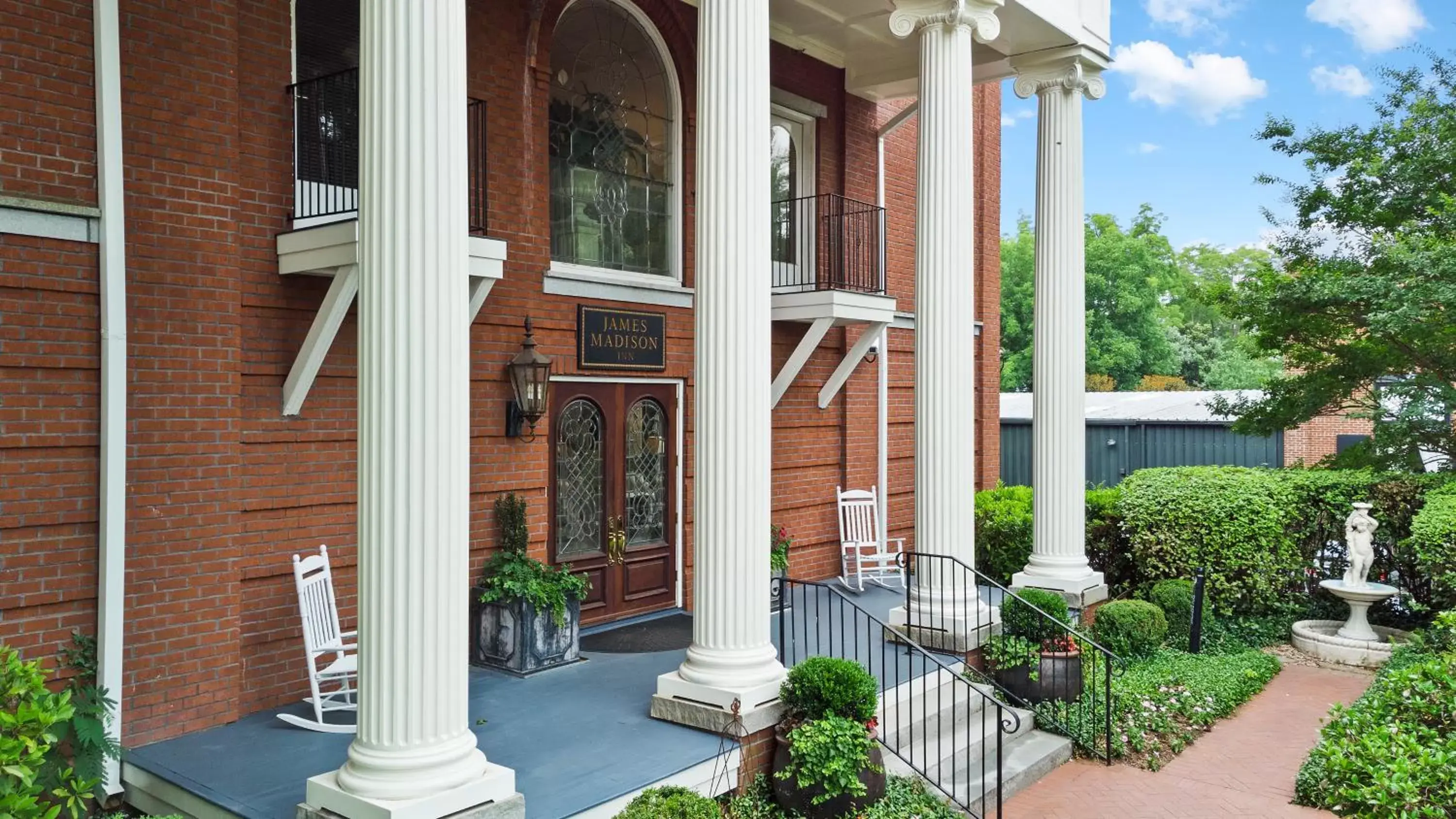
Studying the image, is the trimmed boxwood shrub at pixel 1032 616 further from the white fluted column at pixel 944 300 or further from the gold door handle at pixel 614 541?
the gold door handle at pixel 614 541

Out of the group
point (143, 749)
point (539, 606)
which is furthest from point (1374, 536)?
point (143, 749)

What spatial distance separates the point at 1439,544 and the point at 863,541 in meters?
5.99

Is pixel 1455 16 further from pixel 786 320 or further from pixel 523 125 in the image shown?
pixel 523 125

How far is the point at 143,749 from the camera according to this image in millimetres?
5934

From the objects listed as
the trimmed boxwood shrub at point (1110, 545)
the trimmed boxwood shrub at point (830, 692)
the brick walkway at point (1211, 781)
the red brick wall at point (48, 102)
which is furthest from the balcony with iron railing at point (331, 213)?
the trimmed boxwood shrub at point (1110, 545)

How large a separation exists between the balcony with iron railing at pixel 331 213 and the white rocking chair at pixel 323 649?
113cm

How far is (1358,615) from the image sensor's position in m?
11.0

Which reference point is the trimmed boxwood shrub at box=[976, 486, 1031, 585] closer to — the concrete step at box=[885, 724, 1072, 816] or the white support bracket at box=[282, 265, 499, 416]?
the concrete step at box=[885, 724, 1072, 816]

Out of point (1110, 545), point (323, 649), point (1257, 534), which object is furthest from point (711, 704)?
point (1257, 534)

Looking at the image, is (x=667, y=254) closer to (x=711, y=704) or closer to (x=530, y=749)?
(x=711, y=704)

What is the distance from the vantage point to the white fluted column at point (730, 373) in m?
6.36

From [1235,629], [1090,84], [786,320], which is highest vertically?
[1090,84]

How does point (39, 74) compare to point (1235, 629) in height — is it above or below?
above

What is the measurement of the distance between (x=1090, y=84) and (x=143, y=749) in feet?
34.1
